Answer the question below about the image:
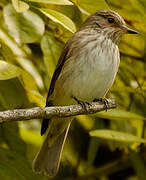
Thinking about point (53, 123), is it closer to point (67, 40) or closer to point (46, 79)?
point (46, 79)

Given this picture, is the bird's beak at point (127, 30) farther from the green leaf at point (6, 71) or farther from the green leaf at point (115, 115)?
the green leaf at point (6, 71)

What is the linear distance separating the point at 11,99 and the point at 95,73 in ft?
2.04

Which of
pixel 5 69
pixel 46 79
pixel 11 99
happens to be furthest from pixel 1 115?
pixel 46 79

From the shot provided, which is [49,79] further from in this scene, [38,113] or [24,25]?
[38,113]

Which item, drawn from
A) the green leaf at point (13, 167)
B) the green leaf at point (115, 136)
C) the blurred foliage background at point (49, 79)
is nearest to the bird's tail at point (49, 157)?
the blurred foliage background at point (49, 79)

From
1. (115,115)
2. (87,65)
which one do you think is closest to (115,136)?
(115,115)

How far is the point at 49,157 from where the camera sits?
13.3ft

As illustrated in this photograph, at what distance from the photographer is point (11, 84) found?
339cm

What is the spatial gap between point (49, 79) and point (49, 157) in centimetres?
67

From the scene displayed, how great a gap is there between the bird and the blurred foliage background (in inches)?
3.6

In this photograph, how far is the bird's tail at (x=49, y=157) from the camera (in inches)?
152

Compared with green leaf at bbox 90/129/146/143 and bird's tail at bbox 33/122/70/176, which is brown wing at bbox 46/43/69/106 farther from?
green leaf at bbox 90/129/146/143

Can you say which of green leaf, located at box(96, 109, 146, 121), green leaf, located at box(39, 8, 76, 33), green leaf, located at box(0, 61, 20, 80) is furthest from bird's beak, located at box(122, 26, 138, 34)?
green leaf, located at box(0, 61, 20, 80)

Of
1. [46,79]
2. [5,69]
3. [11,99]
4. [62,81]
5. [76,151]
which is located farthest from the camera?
[76,151]
